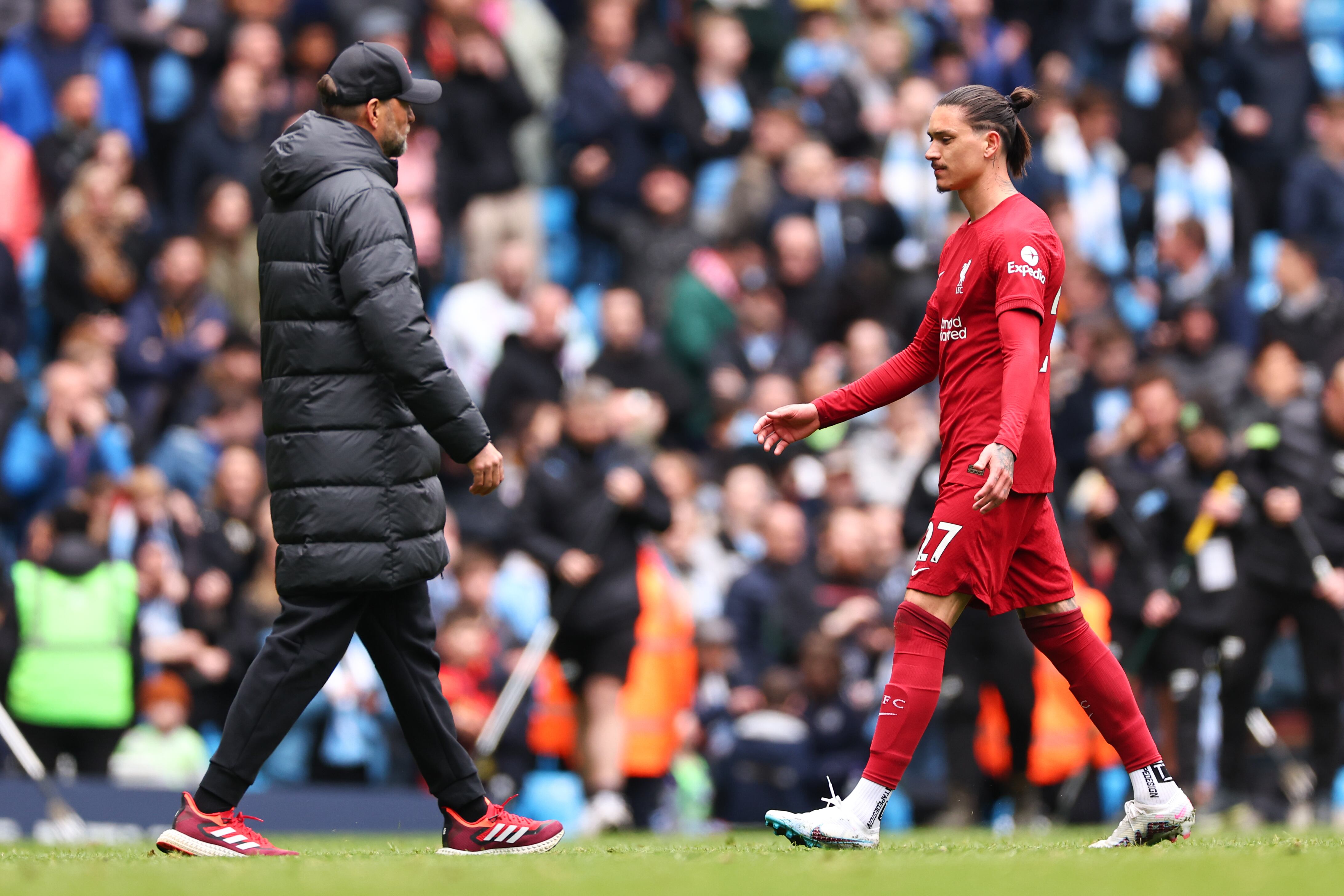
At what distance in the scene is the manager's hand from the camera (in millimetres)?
5980

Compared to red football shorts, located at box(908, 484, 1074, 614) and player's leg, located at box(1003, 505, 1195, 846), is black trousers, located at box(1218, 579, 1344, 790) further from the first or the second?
red football shorts, located at box(908, 484, 1074, 614)

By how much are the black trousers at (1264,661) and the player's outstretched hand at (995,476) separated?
6.15 m

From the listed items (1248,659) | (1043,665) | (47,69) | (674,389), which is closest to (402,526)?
(1043,665)

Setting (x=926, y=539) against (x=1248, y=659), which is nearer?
(x=926, y=539)

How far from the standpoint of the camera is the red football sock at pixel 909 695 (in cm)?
610

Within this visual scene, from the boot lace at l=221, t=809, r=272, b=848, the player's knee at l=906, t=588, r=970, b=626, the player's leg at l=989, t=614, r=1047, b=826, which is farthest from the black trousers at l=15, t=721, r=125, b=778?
the player's knee at l=906, t=588, r=970, b=626

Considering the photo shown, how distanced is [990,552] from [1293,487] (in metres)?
6.02

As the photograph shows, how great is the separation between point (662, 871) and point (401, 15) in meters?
10.9

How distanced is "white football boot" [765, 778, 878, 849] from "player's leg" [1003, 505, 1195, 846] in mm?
822

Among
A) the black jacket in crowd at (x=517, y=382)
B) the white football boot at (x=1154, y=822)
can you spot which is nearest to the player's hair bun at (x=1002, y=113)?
the white football boot at (x=1154, y=822)

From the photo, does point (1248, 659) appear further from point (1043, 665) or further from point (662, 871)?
point (662, 871)

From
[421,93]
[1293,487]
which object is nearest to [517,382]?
[1293,487]

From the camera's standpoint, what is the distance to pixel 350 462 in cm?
610

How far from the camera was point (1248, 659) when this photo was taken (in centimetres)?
1141
